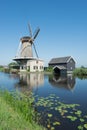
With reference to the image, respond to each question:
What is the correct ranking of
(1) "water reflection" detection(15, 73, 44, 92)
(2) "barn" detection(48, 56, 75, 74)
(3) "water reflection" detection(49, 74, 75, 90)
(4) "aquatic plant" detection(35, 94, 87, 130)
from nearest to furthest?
(4) "aquatic plant" detection(35, 94, 87, 130)
(1) "water reflection" detection(15, 73, 44, 92)
(3) "water reflection" detection(49, 74, 75, 90)
(2) "barn" detection(48, 56, 75, 74)

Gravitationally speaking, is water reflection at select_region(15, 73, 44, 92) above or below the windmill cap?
below

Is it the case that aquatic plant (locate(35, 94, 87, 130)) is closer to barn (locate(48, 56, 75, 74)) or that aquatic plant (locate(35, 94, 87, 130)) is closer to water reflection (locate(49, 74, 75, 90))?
water reflection (locate(49, 74, 75, 90))

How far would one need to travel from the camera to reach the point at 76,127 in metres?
7.35

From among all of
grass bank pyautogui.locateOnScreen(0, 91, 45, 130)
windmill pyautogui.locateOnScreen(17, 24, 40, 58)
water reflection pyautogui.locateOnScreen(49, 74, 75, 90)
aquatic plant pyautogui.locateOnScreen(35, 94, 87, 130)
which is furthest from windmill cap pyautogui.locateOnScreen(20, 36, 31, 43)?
grass bank pyautogui.locateOnScreen(0, 91, 45, 130)

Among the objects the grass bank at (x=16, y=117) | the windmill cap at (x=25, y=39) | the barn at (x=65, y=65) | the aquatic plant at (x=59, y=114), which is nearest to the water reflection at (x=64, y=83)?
the aquatic plant at (x=59, y=114)

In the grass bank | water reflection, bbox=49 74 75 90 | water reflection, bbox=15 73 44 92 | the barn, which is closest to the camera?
the grass bank

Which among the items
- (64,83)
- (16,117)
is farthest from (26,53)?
(16,117)

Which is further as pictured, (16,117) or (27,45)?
(27,45)

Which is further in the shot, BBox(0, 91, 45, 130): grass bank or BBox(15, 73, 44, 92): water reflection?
BBox(15, 73, 44, 92): water reflection

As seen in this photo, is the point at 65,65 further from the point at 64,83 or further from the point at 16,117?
the point at 16,117

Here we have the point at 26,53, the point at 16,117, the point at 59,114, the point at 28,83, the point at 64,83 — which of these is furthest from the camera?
the point at 26,53

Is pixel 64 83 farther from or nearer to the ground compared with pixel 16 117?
farther from the ground

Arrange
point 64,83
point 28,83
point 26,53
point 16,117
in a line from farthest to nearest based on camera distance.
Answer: point 26,53
point 64,83
point 28,83
point 16,117

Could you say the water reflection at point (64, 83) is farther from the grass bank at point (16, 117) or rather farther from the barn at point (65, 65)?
the barn at point (65, 65)
